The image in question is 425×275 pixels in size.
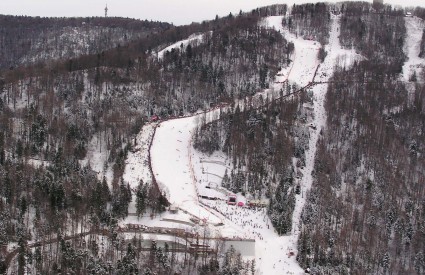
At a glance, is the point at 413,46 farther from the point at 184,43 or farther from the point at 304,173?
the point at 304,173

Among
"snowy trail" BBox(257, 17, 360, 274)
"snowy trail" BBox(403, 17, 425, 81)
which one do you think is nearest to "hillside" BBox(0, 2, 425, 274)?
"snowy trail" BBox(257, 17, 360, 274)

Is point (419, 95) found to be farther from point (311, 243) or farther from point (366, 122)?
point (311, 243)

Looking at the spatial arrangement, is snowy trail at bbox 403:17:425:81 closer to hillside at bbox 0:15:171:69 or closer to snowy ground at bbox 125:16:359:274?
snowy ground at bbox 125:16:359:274

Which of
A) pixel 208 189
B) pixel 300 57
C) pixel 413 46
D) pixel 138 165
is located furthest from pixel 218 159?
pixel 413 46

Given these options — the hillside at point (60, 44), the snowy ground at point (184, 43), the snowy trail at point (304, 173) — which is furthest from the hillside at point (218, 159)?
the hillside at point (60, 44)

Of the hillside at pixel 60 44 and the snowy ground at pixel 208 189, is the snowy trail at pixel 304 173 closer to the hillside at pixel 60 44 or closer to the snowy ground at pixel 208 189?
the snowy ground at pixel 208 189

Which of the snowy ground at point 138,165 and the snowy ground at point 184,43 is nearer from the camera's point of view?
the snowy ground at point 138,165

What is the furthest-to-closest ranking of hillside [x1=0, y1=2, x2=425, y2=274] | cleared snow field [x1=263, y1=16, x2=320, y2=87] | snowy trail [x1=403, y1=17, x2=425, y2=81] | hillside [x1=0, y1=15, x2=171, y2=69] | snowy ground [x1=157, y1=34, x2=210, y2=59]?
hillside [x1=0, y1=15, x2=171, y2=69] < snowy trail [x1=403, y1=17, x2=425, y2=81] < snowy ground [x1=157, y1=34, x2=210, y2=59] < cleared snow field [x1=263, y1=16, x2=320, y2=87] < hillside [x1=0, y1=2, x2=425, y2=274]

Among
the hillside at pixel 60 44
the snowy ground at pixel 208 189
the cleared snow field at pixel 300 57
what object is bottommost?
the snowy ground at pixel 208 189
